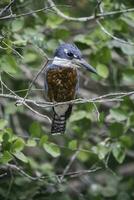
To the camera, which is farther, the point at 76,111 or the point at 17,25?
the point at 76,111

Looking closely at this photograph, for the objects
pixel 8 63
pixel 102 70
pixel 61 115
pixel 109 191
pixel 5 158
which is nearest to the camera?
pixel 5 158

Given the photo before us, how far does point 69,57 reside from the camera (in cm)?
427

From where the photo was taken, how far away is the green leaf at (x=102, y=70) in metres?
4.76

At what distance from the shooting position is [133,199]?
507 cm

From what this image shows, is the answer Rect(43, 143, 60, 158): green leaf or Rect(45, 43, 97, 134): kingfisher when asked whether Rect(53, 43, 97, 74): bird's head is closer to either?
Rect(45, 43, 97, 134): kingfisher

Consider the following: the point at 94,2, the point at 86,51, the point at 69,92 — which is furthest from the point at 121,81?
the point at 69,92

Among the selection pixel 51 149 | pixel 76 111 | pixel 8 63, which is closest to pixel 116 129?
pixel 76 111

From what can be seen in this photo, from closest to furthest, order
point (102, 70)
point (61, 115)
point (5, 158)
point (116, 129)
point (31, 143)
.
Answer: point (5, 158) < point (31, 143) < point (61, 115) < point (116, 129) < point (102, 70)

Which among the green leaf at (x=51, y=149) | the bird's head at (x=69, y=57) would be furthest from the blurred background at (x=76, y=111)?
the bird's head at (x=69, y=57)

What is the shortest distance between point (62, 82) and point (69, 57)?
0.16 metres

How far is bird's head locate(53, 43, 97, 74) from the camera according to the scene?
4238 mm

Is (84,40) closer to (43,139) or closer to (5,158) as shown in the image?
(43,139)

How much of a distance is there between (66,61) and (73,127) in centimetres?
69

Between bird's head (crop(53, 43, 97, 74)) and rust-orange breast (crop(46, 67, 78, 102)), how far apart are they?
0.16ft
